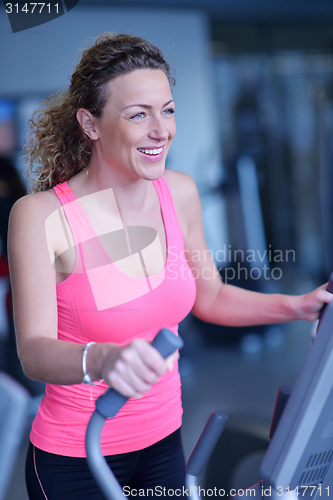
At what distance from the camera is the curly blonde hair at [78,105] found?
3.90 ft

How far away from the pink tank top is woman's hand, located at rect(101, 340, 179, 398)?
46 centimetres

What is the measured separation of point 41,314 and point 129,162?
439 mm

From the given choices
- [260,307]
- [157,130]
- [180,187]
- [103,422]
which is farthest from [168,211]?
[103,422]

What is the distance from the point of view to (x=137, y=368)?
0.63 metres

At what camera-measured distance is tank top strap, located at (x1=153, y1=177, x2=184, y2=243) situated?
4.22ft

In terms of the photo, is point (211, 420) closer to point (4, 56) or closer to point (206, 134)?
point (4, 56)

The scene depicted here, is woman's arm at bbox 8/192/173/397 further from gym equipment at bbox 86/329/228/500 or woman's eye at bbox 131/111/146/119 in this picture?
woman's eye at bbox 131/111/146/119

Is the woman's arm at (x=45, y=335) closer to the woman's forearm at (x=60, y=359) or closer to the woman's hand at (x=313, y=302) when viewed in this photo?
the woman's forearm at (x=60, y=359)

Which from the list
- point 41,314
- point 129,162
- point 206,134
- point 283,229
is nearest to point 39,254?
point 41,314

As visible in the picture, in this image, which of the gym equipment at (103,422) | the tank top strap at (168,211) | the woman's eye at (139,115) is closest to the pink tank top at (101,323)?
the tank top strap at (168,211)

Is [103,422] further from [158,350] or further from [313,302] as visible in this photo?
[313,302]

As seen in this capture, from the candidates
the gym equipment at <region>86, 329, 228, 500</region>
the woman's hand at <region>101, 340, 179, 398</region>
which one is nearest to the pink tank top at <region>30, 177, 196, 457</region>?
the gym equipment at <region>86, 329, 228, 500</region>

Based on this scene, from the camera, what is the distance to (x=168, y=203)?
1.34 m

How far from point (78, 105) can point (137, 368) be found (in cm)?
87
